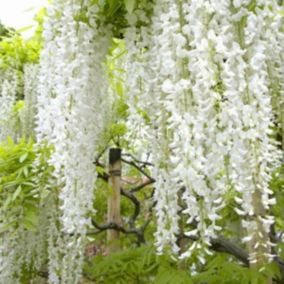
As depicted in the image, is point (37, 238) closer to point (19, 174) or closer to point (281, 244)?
point (19, 174)

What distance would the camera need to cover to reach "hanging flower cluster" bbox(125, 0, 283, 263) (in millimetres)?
1500

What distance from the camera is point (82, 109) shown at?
212cm

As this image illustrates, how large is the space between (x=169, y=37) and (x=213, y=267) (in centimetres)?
129

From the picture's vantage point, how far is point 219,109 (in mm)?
1536

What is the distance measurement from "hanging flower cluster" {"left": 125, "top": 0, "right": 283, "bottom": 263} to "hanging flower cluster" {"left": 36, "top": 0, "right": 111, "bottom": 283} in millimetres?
564

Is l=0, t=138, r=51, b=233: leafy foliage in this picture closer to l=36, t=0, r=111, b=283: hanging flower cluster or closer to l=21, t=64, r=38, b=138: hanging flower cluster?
l=36, t=0, r=111, b=283: hanging flower cluster

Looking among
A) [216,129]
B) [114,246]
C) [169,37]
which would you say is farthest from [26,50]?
[216,129]

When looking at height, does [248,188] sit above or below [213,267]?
above

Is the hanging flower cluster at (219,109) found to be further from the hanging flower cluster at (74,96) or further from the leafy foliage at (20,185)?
the leafy foliage at (20,185)

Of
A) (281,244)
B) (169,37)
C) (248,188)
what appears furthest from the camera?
(281,244)

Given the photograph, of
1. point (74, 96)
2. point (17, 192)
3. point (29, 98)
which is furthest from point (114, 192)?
point (74, 96)

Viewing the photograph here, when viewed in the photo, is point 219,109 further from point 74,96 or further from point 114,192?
point 114,192

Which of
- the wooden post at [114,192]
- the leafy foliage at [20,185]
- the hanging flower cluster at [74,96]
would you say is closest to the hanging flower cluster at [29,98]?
the wooden post at [114,192]

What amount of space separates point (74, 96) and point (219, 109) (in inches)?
30.6
